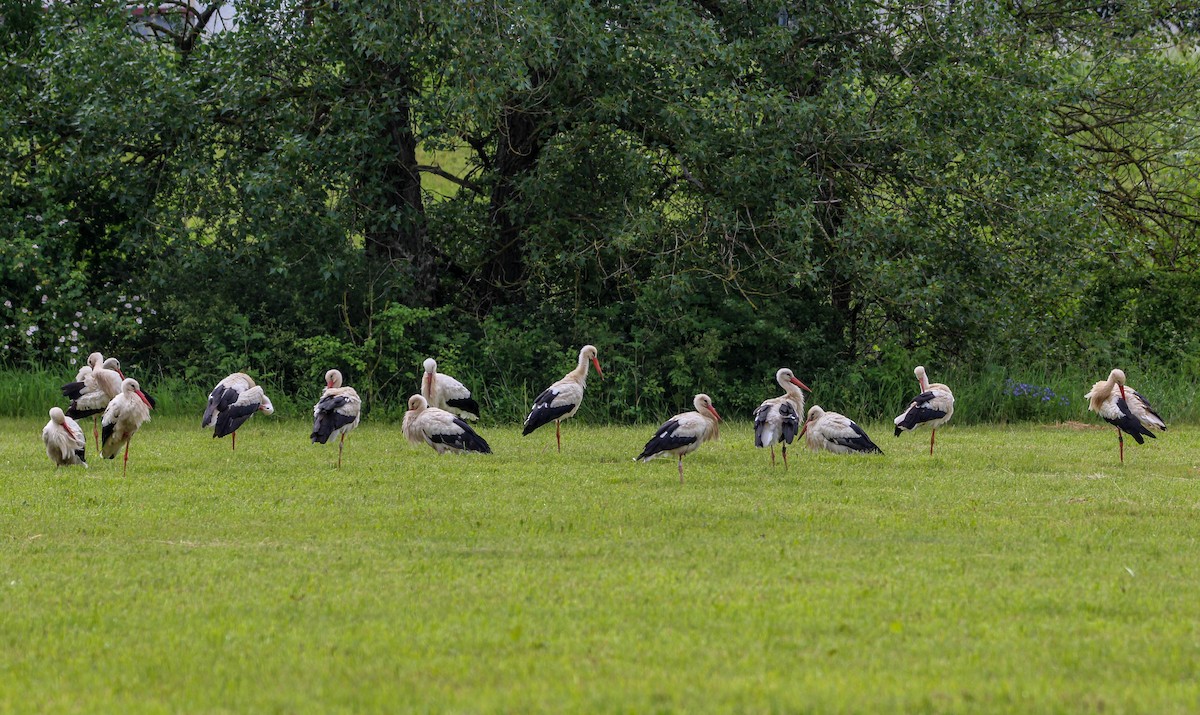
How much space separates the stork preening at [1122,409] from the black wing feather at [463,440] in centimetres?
681

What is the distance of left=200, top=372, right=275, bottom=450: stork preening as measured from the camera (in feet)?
52.8

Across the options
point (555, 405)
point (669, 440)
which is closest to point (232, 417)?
point (555, 405)

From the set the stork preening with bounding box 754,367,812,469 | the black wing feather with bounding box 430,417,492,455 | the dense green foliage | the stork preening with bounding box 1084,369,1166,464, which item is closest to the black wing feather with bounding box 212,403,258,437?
the black wing feather with bounding box 430,417,492,455

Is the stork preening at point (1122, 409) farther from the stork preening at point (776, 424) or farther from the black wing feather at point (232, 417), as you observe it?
the black wing feather at point (232, 417)

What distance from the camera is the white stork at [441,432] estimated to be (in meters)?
15.3

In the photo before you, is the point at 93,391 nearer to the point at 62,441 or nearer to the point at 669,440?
the point at 62,441

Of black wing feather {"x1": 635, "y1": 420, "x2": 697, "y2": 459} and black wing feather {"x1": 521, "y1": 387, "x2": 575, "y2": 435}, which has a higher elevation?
black wing feather {"x1": 521, "y1": 387, "x2": 575, "y2": 435}

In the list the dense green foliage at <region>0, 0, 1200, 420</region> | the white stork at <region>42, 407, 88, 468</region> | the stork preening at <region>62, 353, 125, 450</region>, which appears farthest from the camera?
the dense green foliage at <region>0, 0, 1200, 420</region>

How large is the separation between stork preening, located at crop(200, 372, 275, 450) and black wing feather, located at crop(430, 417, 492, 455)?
7.96 feet

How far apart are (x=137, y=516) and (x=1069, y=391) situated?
47.9 ft

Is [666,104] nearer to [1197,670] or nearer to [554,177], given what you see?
[554,177]

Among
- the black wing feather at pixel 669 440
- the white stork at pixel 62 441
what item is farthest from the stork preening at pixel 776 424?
the white stork at pixel 62 441

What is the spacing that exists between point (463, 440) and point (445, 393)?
317 cm

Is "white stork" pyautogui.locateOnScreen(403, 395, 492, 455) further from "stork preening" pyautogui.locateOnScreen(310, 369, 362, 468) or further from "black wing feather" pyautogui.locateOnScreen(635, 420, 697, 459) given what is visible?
"black wing feather" pyautogui.locateOnScreen(635, 420, 697, 459)
